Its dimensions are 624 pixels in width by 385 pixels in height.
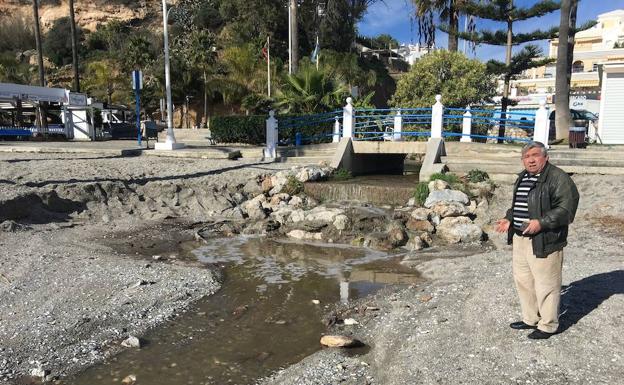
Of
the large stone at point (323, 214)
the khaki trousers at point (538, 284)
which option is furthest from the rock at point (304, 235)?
the khaki trousers at point (538, 284)

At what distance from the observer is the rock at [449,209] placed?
36.2 ft

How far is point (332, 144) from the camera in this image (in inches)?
694

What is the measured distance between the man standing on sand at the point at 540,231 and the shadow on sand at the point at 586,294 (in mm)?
395

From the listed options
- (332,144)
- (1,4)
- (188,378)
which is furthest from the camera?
(1,4)

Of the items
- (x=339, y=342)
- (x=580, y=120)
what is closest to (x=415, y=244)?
(x=339, y=342)

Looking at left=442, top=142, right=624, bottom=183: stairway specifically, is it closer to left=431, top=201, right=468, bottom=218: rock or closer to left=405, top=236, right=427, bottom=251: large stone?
left=431, top=201, right=468, bottom=218: rock

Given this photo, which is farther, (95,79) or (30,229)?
(95,79)

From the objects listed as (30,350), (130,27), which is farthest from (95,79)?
(30,350)

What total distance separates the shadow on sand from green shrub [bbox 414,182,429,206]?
5775mm

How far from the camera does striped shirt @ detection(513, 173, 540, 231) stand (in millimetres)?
4309

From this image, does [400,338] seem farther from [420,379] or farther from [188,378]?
[188,378]

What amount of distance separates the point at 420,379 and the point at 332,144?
13.9 meters

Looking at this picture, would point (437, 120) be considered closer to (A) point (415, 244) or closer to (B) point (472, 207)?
(B) point (472, 207)

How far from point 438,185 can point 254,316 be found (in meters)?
7.43
